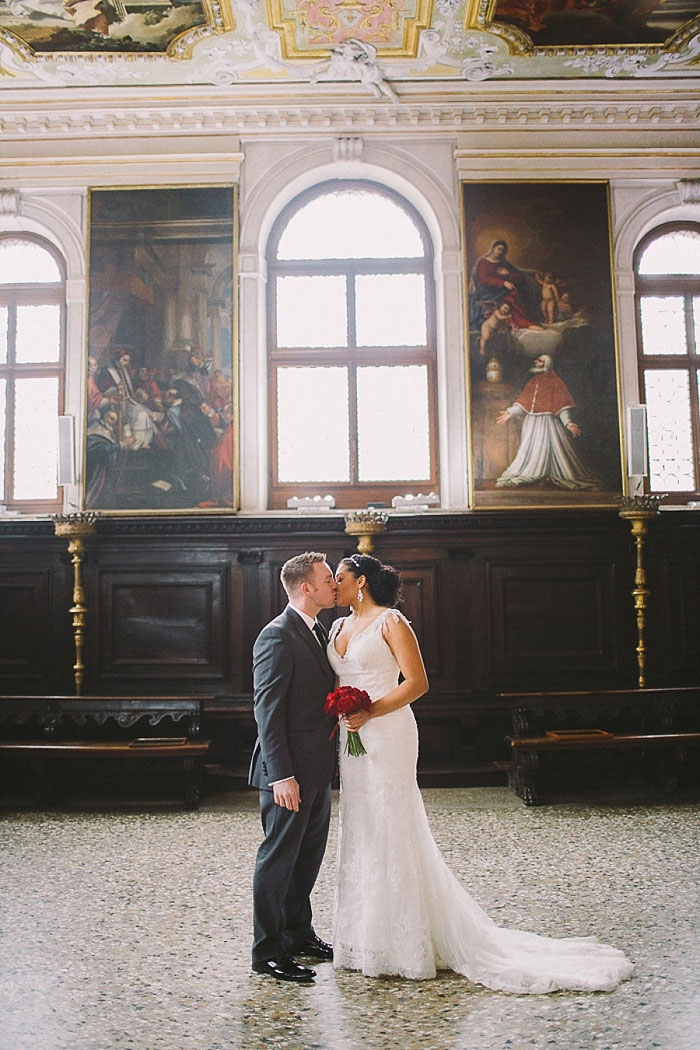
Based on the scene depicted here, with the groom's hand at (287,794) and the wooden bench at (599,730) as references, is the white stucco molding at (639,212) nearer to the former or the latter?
the wooden bench at (599,730)

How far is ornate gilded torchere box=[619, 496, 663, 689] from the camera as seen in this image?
7492 millimetres

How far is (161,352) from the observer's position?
8.55 meters

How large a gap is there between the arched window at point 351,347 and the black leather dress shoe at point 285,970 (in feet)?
18.4

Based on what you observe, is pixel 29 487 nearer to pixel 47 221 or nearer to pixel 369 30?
pixel 47 221

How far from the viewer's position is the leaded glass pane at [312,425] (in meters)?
8.91

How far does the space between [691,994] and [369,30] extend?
305 inches

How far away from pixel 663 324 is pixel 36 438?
6.55 meters

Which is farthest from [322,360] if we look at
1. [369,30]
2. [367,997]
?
[367,997]

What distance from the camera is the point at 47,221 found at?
8.85 m

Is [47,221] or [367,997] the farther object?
[47,221]

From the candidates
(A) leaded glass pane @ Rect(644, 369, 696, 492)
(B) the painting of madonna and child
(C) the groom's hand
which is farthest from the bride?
(A) leaded glass pane @ Rect(644, 369, 696, 492)

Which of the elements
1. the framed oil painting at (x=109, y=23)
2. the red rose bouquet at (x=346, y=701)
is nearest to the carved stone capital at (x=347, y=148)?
the framed oil painting at (x=109, y=23)

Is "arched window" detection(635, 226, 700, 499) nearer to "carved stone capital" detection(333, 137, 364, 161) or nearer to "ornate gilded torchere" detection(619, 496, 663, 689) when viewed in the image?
"ornate gilded torchere" detection(619, 496, 663, 689)

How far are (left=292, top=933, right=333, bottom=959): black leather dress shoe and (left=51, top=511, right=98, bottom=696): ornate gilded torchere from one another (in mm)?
4396
